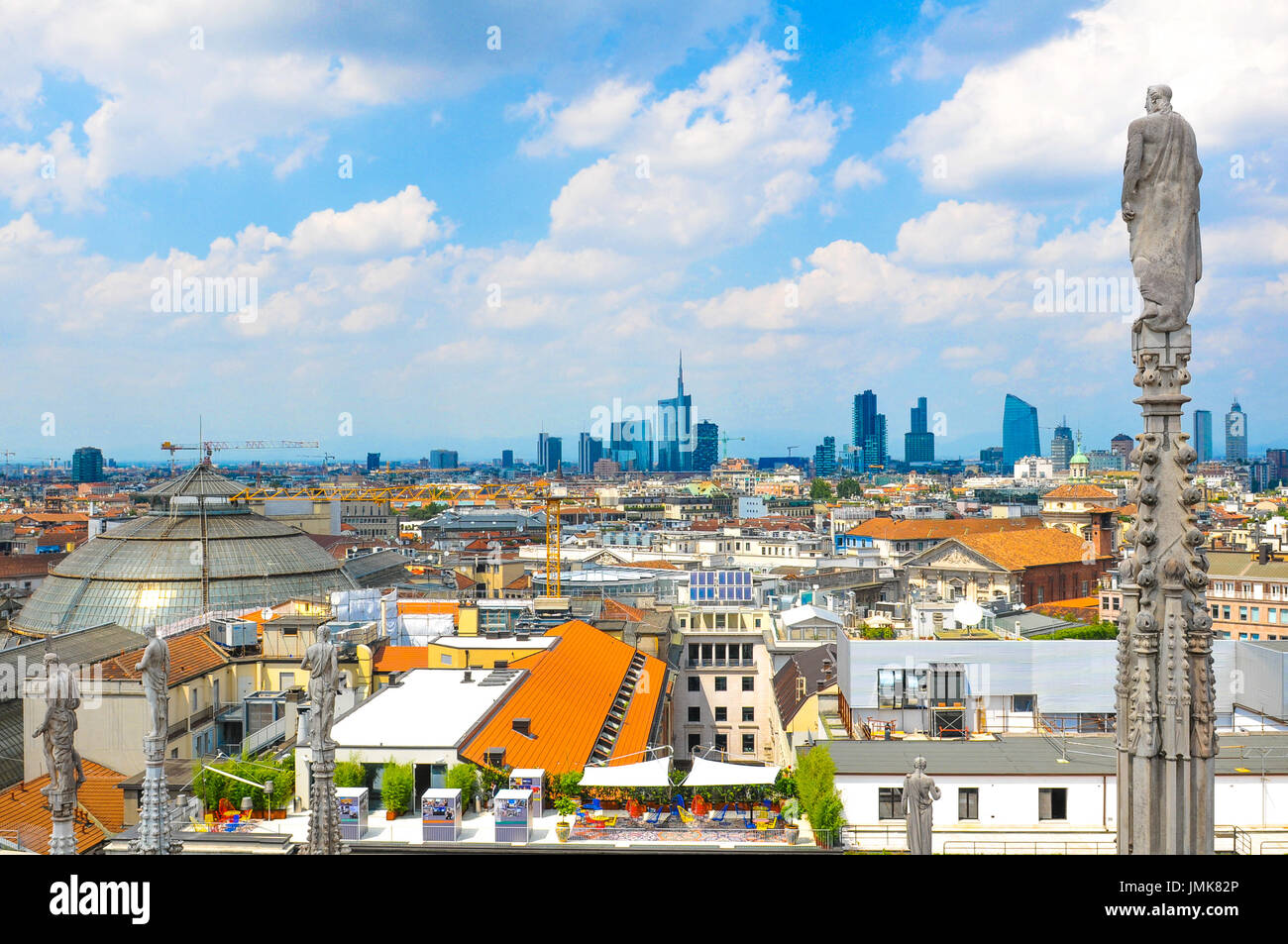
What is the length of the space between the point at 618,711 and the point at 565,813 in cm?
1155

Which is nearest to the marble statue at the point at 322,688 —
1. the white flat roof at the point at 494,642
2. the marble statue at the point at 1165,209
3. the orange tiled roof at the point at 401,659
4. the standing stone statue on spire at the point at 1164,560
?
the standing stone statue on spire at the point at 1164,560

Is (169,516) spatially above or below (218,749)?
above

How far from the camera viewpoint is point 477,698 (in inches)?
1048

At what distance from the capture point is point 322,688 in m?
8.97

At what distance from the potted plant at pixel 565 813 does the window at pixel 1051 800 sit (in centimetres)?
842

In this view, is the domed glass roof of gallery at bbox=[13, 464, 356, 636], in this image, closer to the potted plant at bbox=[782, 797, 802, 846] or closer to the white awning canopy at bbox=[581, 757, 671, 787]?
the white awning canopy at bbox=[581, 757, 671, 787]

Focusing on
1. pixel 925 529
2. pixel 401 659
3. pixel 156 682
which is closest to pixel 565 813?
pixel 156 682

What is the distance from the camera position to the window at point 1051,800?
62.1 feet

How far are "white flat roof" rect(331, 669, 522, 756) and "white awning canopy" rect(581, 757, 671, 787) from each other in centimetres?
328

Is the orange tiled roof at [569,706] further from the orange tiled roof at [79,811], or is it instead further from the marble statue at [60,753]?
the marble statue at [60,753]
